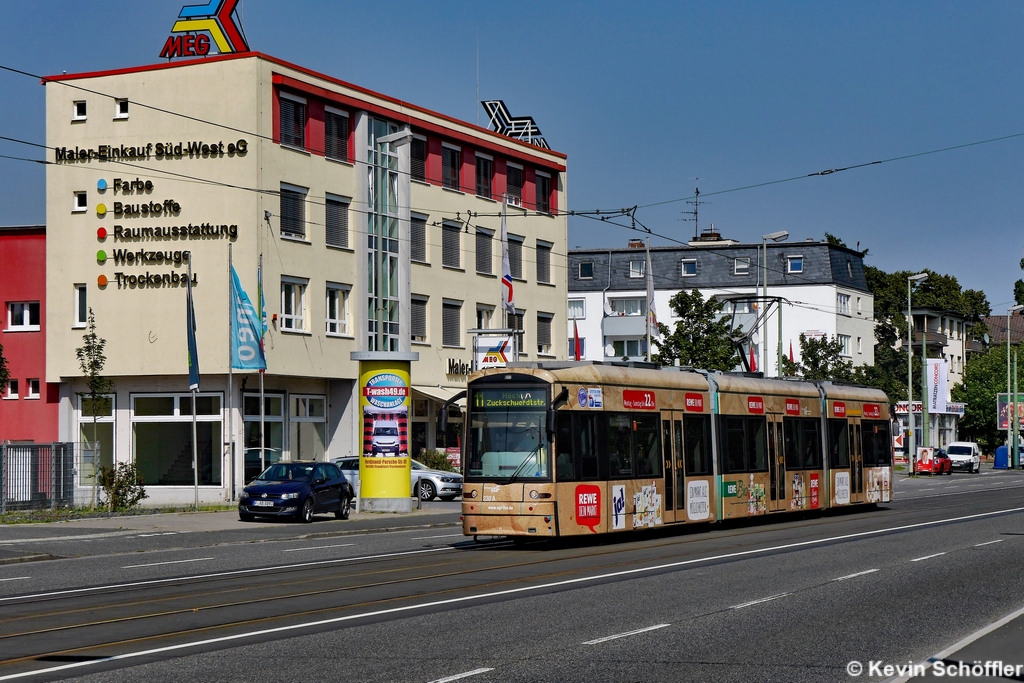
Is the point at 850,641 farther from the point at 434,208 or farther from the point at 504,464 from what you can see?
the point at 434,208

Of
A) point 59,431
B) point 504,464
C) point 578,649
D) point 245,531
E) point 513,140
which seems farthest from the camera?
point 513,140

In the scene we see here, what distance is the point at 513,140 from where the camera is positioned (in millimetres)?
55469

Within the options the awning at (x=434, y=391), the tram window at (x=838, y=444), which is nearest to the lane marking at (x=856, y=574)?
the tram window at (x=838, y=444)

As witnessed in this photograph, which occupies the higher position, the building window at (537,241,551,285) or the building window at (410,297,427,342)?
the building window at (537,241,551,285)

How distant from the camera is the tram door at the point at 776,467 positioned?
Result: 28.4m

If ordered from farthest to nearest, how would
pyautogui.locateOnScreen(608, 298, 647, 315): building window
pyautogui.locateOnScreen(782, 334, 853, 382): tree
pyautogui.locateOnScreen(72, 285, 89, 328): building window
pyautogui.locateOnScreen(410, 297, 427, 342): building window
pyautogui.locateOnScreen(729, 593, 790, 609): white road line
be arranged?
pyautogui.locateOnScreen(608, 298, 647, 315): building window, pyautogui.locateOnScreen(782, 334, 853, 382): tree, pyautogui.locateOnScreen(410, 297, 427, 342): building window, pyautogui.locateOnScreen(72, 285, 89, 328): building window, pyautogui.locateOnScreen(729, 593, 790, 609): white road line

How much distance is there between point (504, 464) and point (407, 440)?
37.9ft

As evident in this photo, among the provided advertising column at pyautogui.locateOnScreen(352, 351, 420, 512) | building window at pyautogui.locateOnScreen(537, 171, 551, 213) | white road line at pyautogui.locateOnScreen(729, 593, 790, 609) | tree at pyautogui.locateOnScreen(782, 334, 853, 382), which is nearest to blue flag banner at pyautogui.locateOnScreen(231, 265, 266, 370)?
advertising column at pyautogui.locateOnScreen(352, 351, 420, 512)

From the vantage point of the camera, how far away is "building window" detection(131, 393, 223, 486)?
41.1 meters

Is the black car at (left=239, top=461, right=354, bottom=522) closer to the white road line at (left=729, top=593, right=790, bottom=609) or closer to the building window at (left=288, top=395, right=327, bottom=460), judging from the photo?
the building window at (left=288, top=395, right=327, bottom=460)

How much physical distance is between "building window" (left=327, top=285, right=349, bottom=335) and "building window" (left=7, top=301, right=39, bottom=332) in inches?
381

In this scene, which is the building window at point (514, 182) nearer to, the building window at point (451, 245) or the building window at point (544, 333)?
the building window at point (451, 245)

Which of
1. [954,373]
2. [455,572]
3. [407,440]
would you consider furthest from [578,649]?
[954,373]

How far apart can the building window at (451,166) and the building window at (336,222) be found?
6461mm
